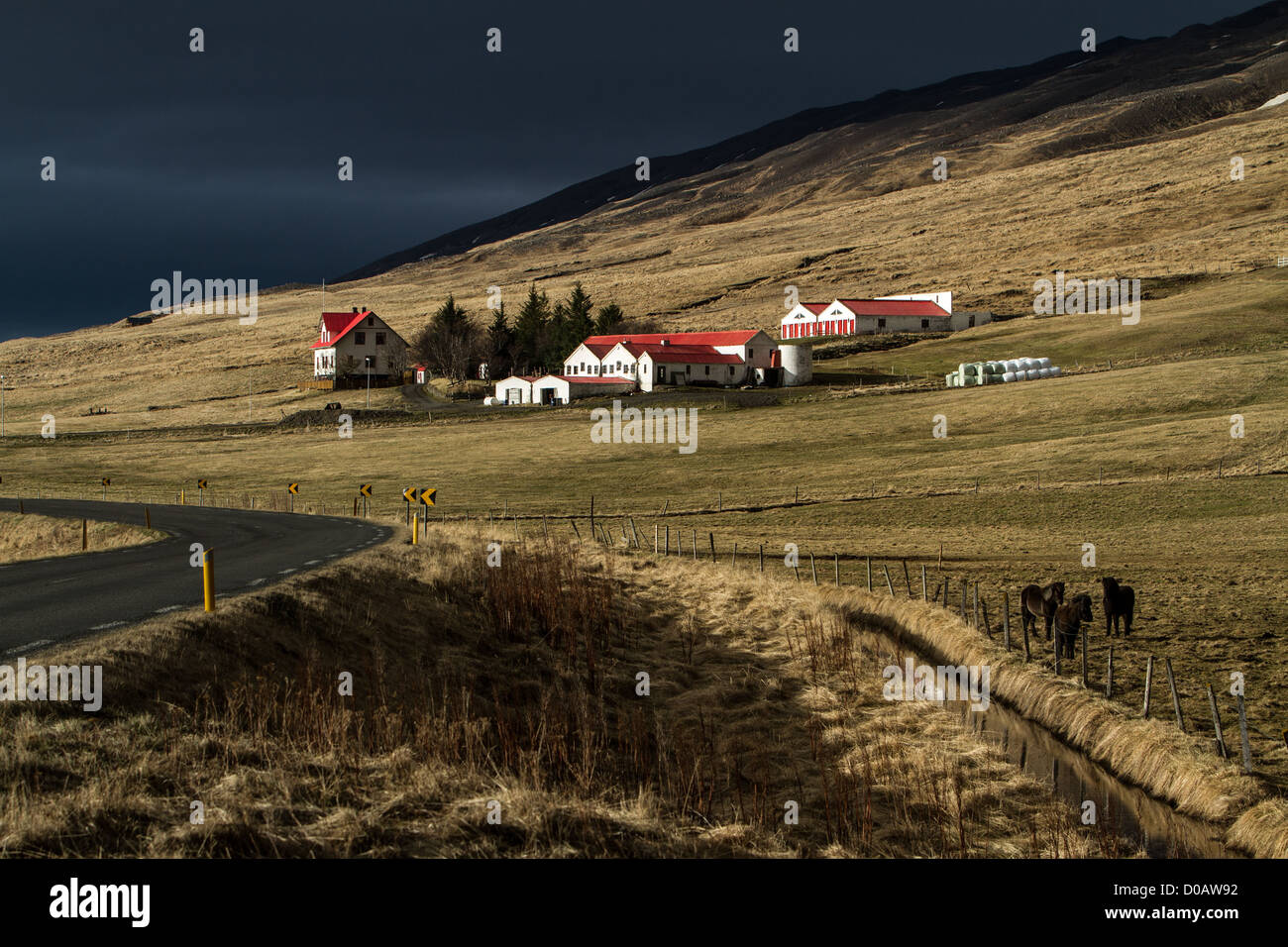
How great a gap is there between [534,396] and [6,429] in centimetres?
4808

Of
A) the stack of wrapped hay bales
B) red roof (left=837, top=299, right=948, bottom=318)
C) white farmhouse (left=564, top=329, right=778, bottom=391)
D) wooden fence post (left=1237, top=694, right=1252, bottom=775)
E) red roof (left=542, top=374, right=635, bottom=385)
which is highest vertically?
red roof (left=837, top=299, right=948, bottom=318)

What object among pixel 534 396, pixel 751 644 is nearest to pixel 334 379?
pixel 534 396

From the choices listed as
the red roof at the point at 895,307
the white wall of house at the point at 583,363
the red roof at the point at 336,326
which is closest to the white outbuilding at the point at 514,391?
the white wall of house at the point at 583,363

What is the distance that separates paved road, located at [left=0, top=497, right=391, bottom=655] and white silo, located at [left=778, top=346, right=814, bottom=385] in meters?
62.8

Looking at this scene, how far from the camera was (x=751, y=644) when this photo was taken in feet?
80.2

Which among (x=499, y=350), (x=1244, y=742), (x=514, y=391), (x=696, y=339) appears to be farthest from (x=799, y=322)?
(x=1244, y=742)

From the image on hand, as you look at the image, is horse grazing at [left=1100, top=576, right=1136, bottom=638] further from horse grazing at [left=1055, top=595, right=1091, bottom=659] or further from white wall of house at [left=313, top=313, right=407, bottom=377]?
white wall of house at [left=313, top=313, right=407, bottom=377]

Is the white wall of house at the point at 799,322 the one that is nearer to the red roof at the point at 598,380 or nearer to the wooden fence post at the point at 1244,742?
the red roof at the point at 598,380

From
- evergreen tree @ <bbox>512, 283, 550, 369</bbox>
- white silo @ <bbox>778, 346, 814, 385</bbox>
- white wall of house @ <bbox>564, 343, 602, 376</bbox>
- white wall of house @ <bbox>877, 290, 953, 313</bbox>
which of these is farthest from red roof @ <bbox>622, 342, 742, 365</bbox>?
white wall of house @ <bbox>877, 290, 953, 313</bbox>

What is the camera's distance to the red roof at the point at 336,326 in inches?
4867

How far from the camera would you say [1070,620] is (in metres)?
21.7

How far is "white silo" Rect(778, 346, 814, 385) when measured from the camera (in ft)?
320

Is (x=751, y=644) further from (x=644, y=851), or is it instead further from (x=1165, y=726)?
(x=644, y=851)

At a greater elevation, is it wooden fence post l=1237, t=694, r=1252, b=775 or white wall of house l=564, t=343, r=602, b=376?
white wall of house l=564, t=343, r=602, b=376
